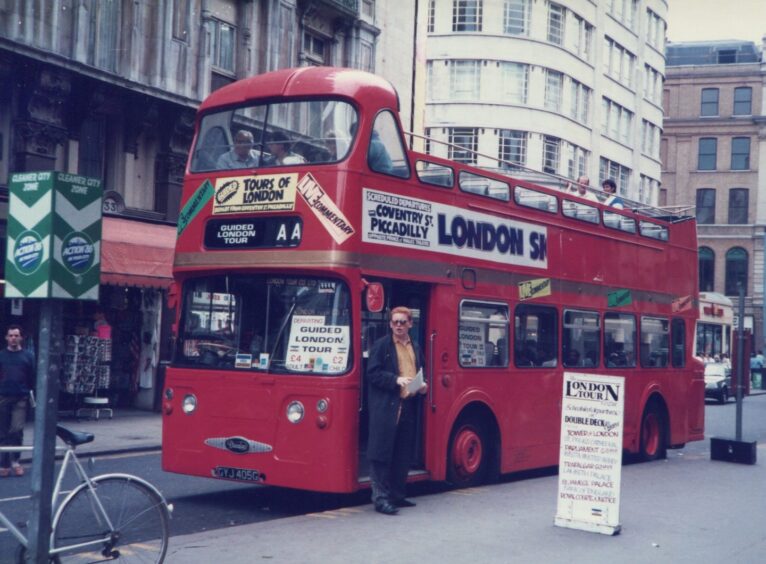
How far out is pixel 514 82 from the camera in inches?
1795

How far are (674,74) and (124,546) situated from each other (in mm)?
76107

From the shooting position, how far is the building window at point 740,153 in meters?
75.9

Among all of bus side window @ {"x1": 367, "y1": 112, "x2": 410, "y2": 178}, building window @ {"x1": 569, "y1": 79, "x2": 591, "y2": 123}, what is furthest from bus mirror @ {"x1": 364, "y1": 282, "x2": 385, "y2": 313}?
building window @ {"x1": 569, "y1": 79, "x2": 591, "y2": 123}

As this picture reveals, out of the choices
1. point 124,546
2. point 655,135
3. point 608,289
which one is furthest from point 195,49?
point 655,135

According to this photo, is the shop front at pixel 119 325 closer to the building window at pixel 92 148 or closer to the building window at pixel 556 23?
the building window at pixel 92 148

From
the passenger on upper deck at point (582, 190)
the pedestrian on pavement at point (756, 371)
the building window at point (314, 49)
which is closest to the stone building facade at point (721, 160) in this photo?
the pedestrian on pavement at point (756, 371)

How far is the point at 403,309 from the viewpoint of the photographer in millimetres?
10422

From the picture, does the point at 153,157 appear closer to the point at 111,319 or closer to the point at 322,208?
the point at 111,319

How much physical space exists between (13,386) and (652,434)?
9413 mm

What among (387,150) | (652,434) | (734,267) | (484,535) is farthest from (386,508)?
(734,267)

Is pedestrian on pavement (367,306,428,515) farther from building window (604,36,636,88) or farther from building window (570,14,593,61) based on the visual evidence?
building window (604,36,636,88)

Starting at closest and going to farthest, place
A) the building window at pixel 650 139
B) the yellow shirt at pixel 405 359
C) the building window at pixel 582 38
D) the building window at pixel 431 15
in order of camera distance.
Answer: the yellow shirt at pixel 405 359 → the building window at pixel 431 15 → the building window at pixel 582 38 → the building window at pixel 650 139

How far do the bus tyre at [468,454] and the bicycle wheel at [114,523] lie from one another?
5283 mm

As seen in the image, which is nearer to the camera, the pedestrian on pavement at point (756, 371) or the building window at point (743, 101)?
the pedestrian on pavement at point (756, 371)
